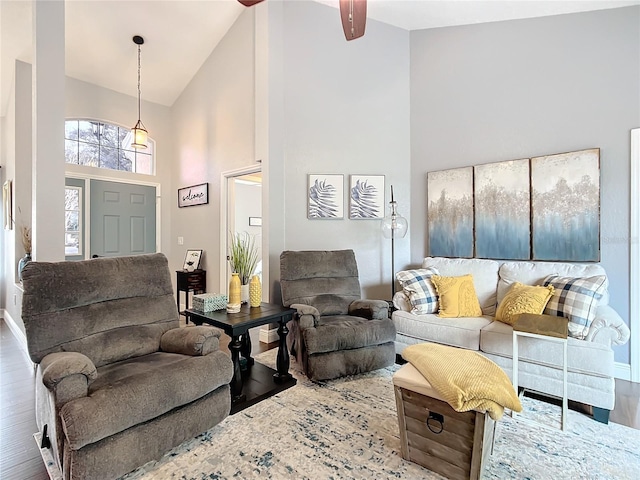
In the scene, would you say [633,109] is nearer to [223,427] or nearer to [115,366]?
[223,427]

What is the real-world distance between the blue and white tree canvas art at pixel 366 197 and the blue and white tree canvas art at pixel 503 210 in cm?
102

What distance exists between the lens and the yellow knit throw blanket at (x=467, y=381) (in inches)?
54.9

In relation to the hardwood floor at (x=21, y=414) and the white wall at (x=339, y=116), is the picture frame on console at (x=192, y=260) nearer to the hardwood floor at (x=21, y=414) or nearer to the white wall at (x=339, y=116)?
the white wall at (x=339, y=116)

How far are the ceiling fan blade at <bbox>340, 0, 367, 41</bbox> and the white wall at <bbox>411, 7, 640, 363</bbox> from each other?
6.32 feet

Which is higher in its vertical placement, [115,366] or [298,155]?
[298,155]

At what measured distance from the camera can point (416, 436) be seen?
162 cm

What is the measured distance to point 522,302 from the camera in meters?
2.40

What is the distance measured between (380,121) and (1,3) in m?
3.93

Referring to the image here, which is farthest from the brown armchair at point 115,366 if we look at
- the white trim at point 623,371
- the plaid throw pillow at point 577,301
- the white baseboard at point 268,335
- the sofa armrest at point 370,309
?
the white trim at point 623,371

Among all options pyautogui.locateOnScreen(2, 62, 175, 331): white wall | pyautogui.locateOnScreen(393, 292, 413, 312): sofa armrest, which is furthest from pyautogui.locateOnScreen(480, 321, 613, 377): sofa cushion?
pyautogui.locateOnScreen(2, 62, 175, 331): white wall

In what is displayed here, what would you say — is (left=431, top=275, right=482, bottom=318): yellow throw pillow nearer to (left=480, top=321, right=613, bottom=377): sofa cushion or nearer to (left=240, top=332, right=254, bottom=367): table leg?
(left=480, top=321, right=613, bottom=377): sofa cushion

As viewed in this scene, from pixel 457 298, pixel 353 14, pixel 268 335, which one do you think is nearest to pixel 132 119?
pixel 268 335

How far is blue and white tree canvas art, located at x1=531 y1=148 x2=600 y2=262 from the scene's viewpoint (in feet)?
8.89

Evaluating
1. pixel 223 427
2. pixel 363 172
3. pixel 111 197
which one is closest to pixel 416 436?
pixel 223 427
